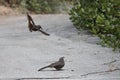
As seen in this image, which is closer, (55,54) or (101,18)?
(101,18)

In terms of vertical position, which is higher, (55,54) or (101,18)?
(101,18)

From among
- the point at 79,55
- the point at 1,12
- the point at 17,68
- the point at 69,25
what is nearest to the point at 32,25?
the point at 69,25

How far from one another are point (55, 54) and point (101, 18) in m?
2.88

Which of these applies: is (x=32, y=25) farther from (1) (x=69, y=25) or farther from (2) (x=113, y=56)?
(2) (x=113, y=56)

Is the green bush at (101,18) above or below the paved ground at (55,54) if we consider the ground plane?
above

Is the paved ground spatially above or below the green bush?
below

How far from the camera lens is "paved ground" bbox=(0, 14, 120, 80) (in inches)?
377

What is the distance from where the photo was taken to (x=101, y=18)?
9523 mm

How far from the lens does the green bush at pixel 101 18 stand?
9625 millimetres

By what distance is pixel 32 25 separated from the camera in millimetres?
16422

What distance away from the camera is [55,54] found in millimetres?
12180

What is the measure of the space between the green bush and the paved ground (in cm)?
44

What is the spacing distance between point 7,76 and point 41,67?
1.03 m

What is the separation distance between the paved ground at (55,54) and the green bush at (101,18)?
1.43 feet
